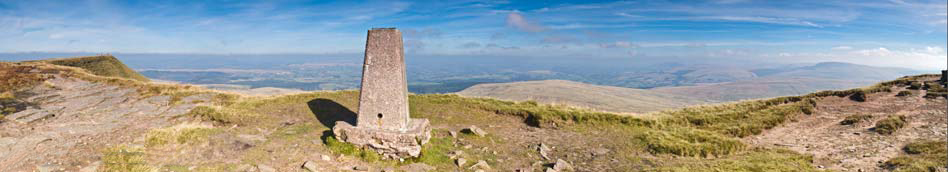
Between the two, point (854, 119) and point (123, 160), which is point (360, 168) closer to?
point (123, 160)

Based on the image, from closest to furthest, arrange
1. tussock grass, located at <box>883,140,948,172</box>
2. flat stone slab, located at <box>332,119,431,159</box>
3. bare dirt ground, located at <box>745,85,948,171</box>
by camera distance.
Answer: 1. tussock grass, located at <box>883,140,948,172</box>
2. flat stone slab, located at <box>332,119,431,159</box>
3. bare dirt ground, located at <box>745,85,948,171</box>

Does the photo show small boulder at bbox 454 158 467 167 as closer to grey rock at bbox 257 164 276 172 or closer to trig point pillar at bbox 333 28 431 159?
trig point pillar at bbox 333 28 431 159

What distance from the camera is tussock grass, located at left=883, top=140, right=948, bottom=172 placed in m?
10.1

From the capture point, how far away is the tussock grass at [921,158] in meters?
10.1

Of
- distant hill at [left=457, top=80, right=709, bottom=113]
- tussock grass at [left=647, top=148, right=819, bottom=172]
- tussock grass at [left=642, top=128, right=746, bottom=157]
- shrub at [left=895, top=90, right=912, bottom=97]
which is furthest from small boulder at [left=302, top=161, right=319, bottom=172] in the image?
distant hill at [left=457, top=80, right=709, bottom=113]

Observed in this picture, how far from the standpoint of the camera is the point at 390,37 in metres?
11.4

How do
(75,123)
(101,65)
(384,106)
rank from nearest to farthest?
(384,106), (75,123), (101,65)

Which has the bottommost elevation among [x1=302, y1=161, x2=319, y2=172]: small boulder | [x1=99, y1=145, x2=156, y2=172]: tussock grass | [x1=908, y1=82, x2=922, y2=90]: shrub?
[x1=302, y1=161, x2=319, y2=172]: small boulder

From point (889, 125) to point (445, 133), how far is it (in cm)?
1811

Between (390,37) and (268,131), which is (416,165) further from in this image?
(268,131)

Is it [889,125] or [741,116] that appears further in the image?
[741,116]

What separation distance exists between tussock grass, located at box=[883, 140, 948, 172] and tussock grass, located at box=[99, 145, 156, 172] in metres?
19.1

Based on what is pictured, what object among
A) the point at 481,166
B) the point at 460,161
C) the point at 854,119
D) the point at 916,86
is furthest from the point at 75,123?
the point at 916,86

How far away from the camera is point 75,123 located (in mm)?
13633
